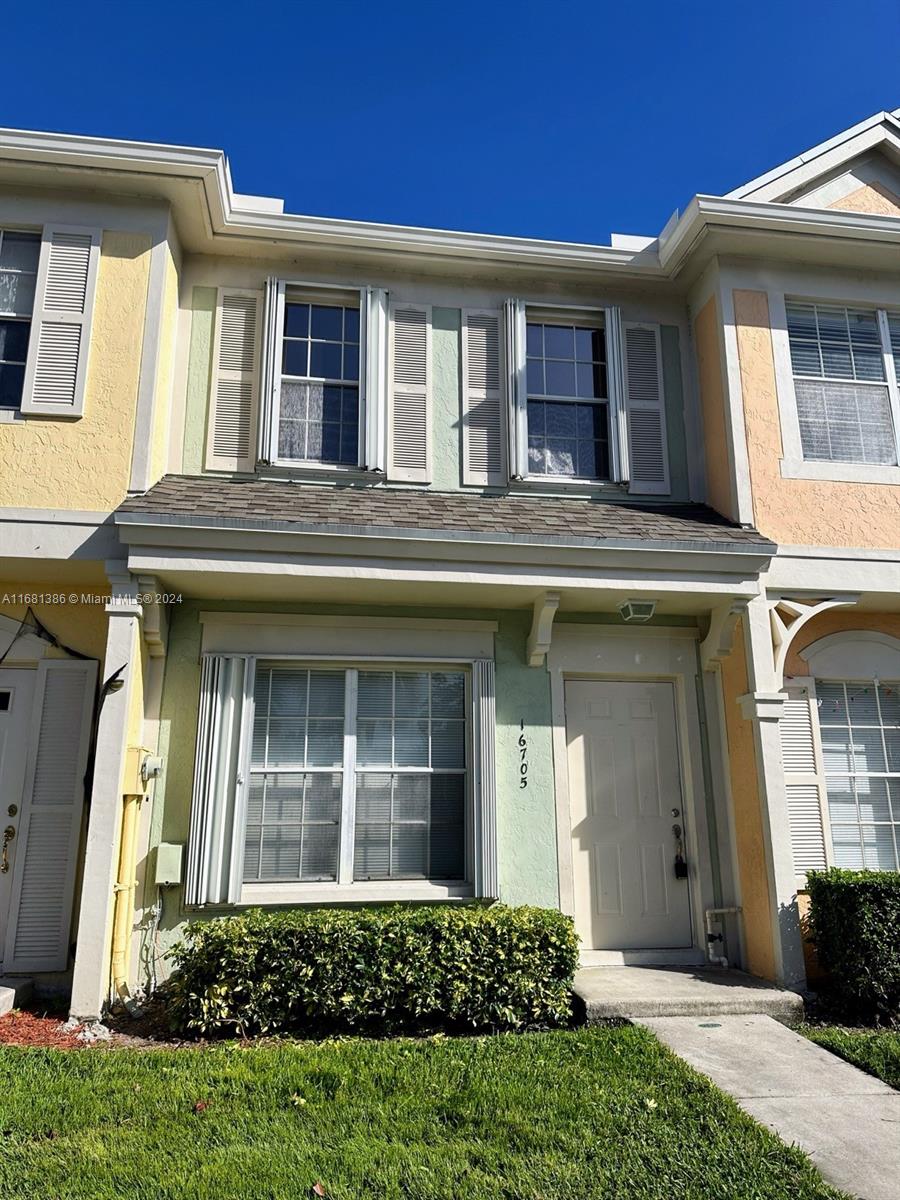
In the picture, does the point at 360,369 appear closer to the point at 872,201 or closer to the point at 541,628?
the point at 541,628

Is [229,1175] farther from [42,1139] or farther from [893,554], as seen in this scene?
[893,554]

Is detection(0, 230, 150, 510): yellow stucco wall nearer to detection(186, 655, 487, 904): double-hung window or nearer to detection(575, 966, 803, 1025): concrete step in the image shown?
detection(186, 655, 487, 904): double-hung window

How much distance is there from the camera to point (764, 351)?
25.0 ft

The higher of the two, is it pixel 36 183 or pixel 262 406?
pixel 36 183

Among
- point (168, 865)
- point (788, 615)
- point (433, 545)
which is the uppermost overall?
point (433, 545)

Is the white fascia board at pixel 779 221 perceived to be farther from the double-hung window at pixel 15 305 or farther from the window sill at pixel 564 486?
the double-hung window at pixel 15 305

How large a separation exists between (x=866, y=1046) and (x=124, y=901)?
15.5 ft

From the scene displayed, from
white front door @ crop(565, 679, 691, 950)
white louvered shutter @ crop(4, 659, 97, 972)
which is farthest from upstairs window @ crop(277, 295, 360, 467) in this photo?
white front door @ crop(565, 679, 691, 950)

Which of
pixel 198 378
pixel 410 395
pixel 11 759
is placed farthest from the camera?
pixel 410 395

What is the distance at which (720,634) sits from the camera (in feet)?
23.4

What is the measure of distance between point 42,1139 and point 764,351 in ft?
24.0

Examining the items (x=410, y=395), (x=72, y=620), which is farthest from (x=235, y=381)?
(x=72, y=620)

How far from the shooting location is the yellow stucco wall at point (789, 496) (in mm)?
7238

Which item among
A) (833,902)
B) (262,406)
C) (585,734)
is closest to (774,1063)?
(833,902)
